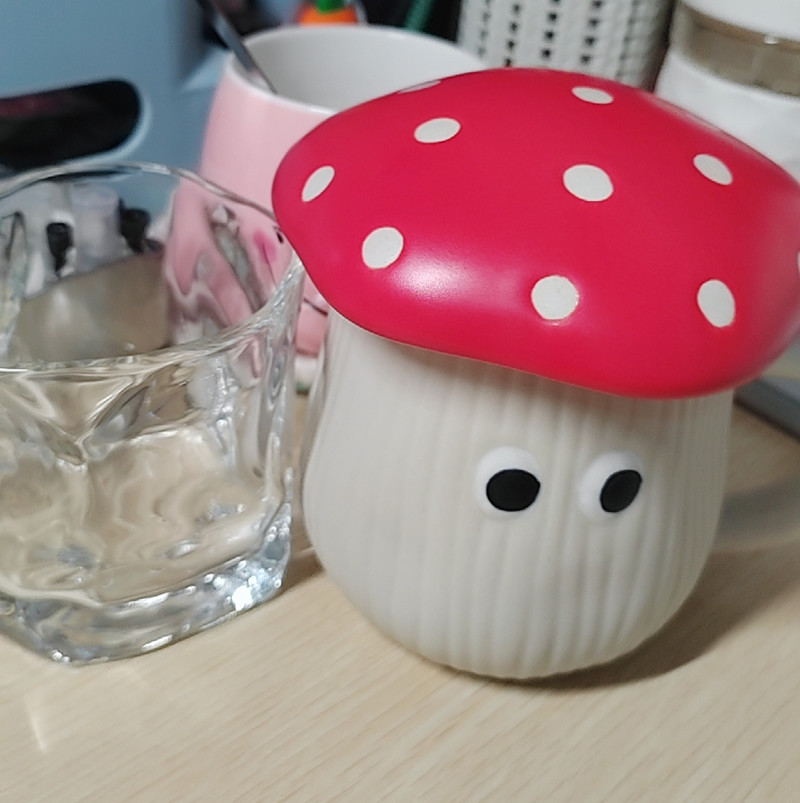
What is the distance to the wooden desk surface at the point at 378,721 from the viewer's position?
238 millimetres

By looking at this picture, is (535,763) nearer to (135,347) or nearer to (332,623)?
(332,623)

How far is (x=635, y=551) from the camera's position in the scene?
0.23 meters

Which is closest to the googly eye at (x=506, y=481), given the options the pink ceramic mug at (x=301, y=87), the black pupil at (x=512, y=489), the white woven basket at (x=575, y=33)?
the black pupil at (x=512, y=489)

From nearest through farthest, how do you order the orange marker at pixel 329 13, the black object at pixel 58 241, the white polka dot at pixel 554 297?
the white polka dot at pixel 554 297, the black object at pixel 58 241, the orange marker at pixel 329 13

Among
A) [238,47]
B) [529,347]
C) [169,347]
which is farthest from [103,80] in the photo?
[529,347]

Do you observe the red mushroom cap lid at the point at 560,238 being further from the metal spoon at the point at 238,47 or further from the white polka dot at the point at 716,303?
the metal spoon at the point at 238,47

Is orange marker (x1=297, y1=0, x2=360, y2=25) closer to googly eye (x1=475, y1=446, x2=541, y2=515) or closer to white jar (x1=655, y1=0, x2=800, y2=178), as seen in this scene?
white jar (x1=655, y1=0, x2=800, y2=178)

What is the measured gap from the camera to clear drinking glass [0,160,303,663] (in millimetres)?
253

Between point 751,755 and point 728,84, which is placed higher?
point 728,84

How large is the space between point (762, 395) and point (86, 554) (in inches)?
10.1

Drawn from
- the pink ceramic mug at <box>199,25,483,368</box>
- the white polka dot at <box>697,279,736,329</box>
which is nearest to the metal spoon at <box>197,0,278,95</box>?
the pink ceramic mug at <box>199,25,483,368</box>

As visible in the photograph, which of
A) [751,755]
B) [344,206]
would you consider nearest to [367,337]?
[344,206]

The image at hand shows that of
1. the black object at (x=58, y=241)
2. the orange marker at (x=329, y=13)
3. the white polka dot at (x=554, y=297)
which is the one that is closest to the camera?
the white polka dot at (x=554, y=297)

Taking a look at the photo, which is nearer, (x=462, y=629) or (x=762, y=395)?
(x=462, y=629)
